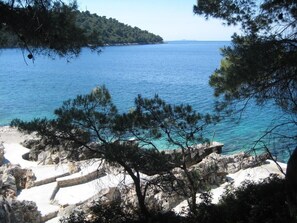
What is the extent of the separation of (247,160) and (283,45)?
9.91 meters

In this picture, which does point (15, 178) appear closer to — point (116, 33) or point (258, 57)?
point (258, 57)

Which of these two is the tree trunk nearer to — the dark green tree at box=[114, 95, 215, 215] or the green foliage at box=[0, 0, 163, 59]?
the dark green tree at box=[114, 95, 215, 215]

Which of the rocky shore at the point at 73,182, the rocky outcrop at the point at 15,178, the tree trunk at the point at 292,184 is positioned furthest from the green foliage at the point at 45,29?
the rocky outcrop at the point at 15,178

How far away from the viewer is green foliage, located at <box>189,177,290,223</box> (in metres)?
4.92

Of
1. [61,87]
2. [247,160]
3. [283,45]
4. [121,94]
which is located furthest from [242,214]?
[61,87]

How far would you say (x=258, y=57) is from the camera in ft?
16.1

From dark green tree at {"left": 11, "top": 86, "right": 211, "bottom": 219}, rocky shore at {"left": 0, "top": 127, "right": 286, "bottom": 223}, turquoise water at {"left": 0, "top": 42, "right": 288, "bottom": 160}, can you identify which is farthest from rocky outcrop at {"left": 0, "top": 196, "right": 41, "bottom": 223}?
turquoise water at {"left": 0, "top": 42, "right": 288, "bottom": 160}

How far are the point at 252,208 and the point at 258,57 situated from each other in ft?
7.28

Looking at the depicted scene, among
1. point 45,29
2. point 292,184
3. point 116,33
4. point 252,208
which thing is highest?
point 45,29

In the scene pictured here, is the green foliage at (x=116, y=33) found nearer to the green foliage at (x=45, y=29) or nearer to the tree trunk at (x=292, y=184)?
the green foliage at (x=45, y=29)

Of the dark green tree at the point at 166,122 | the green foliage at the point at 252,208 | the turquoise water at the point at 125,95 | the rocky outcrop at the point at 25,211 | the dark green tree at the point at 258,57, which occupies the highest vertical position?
the dark green tree at the point at 258,57

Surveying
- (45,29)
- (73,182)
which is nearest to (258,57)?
(45,29)

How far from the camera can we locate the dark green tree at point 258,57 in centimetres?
490

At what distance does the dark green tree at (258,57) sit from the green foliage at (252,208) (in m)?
0.57
